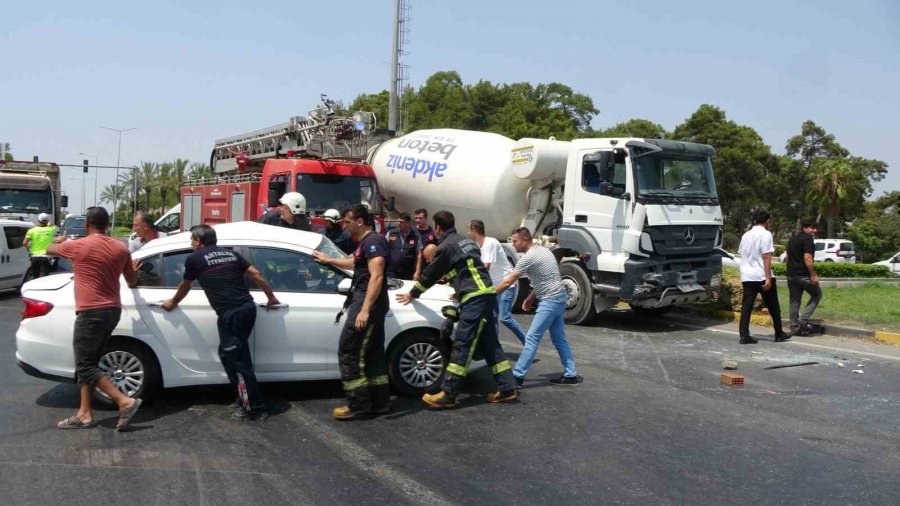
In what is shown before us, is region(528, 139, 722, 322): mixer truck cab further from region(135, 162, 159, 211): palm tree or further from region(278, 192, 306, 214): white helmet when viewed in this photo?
region(135, 162, 159, 211): palm tree

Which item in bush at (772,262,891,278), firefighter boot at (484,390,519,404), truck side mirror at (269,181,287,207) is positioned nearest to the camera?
firefighter boot at (484,390,519,404)

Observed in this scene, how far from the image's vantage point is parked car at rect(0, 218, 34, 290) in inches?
547

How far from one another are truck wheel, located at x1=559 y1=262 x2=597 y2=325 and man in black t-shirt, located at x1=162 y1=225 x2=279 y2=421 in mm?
6232

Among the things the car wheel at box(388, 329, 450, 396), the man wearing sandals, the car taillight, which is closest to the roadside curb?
the car wheel at box(388, 329, 450, 396)

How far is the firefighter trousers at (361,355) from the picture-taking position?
20.1 feet

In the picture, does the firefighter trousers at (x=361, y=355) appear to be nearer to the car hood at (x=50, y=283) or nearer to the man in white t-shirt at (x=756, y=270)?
the car hood at (x=50, y=283)

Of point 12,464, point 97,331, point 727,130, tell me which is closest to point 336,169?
point 97,331

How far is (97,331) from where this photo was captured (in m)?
5.73

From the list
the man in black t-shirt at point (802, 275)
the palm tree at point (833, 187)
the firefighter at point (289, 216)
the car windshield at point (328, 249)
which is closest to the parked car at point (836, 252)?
the palm tree at point (833, 187)

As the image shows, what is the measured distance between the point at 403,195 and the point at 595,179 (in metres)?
3.99

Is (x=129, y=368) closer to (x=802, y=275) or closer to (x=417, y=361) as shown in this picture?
(x=417, y=361)

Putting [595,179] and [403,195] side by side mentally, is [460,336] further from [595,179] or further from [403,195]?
[403,195]

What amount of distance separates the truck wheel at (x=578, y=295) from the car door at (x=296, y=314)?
216 inches

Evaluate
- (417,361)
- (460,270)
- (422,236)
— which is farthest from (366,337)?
(422,236)
